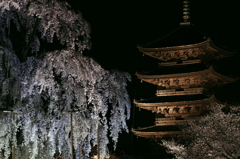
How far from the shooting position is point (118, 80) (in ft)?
42.8

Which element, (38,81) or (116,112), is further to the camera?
(116,112)

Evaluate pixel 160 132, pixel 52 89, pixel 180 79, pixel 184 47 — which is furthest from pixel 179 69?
pixel 52 89

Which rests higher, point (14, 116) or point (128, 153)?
point (14, 116)

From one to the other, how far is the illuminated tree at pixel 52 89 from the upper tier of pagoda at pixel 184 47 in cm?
964

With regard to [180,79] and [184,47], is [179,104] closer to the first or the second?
[180,79]

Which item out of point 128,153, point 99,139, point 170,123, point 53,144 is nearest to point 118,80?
point 99,139

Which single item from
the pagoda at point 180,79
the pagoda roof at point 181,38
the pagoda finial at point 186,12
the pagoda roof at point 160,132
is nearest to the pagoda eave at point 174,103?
the pagoda at point 180,79

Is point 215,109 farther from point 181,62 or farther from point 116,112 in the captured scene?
point 181,62

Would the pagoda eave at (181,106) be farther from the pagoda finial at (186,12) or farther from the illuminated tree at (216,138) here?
the pagoda finial at (186,12)

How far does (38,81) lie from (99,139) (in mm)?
2677

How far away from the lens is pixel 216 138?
14.4m

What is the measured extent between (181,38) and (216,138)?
31.0 feet

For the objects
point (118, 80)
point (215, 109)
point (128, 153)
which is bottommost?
point (128, 153)

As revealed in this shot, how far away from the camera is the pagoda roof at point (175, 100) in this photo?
811 inches
